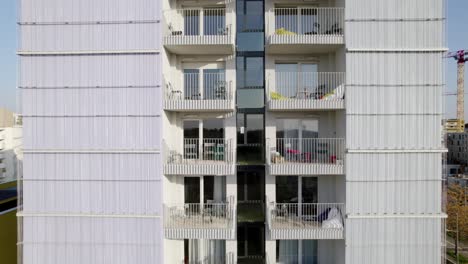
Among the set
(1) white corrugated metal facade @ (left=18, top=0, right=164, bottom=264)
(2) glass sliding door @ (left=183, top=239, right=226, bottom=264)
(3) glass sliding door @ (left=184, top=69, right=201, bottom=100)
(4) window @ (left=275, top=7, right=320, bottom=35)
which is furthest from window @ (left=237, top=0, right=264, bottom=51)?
(2) glass sliding door @ (left=183, top=239, right=226, bottom=264)

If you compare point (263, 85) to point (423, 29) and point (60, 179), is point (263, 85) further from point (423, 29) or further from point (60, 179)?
point (60, 179)

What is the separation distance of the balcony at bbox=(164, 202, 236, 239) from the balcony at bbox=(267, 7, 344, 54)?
6.13 m

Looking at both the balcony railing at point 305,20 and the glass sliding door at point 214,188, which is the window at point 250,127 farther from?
the balcony railing at point 305,20

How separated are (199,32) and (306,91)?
4.62 meters

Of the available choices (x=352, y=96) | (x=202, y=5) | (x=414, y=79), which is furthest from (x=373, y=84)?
(x=202, y=5)

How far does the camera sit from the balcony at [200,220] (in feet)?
30.8

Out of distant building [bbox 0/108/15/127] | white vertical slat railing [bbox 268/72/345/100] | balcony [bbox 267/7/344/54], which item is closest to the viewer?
balcony [bbox 267/7/344/54]

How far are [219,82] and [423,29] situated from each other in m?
7.15

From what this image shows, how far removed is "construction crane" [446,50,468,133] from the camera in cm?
6383

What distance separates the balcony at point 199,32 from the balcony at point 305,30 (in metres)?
1.63

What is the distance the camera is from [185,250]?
11117 mm

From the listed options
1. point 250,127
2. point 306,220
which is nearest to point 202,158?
point 250,127

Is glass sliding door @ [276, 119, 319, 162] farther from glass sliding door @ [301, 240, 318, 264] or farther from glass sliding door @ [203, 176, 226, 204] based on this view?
glass sliding door @ [301, 240, 318, 264]

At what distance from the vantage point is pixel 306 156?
10.5 m
